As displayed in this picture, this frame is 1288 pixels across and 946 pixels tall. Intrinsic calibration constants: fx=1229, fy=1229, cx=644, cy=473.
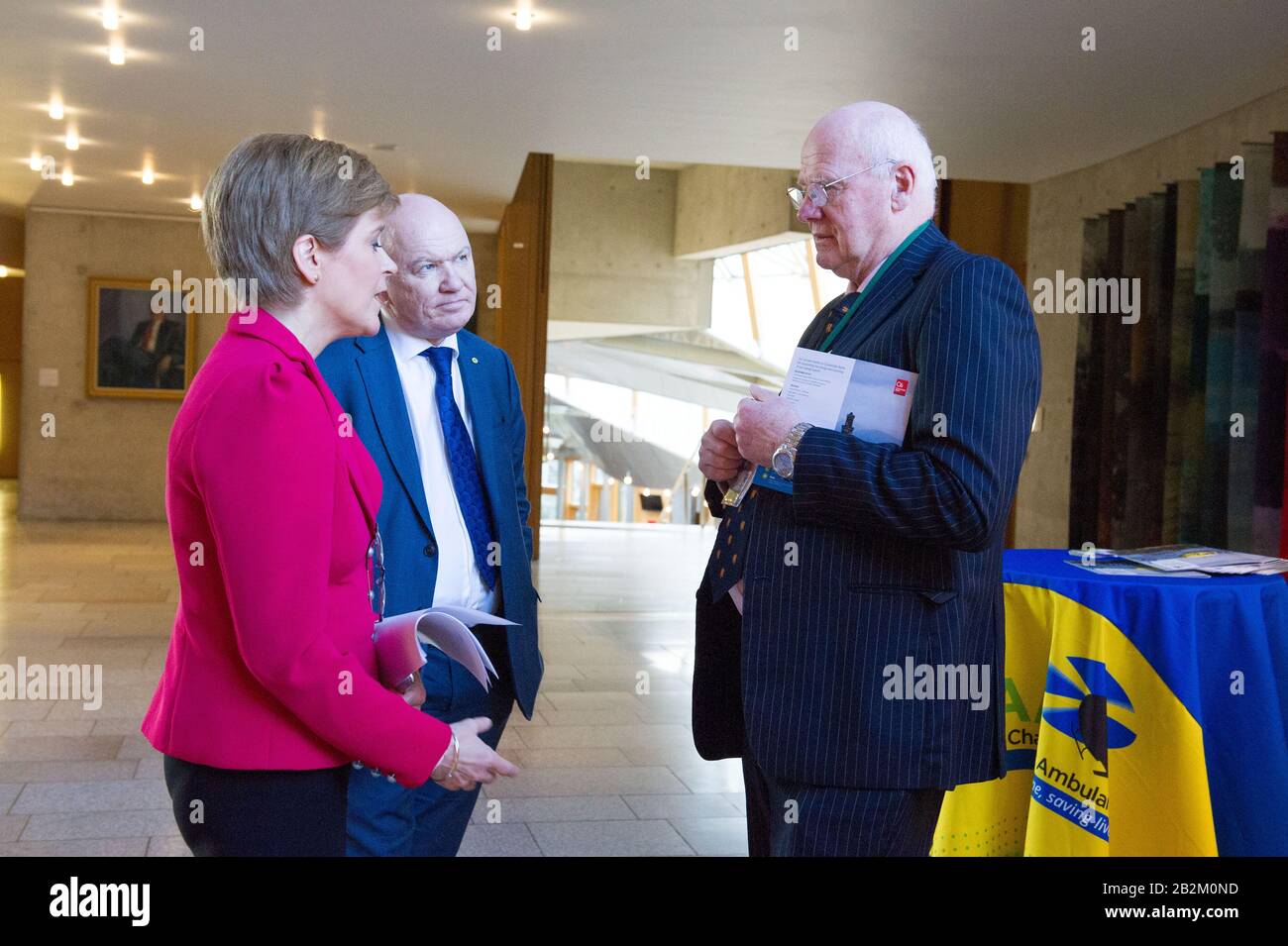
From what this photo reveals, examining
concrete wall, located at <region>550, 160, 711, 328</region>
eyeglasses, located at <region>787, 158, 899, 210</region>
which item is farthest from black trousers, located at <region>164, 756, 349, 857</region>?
concrete wall, located at <region>550, 160, 711, 328</region>

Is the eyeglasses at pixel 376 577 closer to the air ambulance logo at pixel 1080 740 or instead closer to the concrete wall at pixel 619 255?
the air ambulance logo at pixel 1080 740

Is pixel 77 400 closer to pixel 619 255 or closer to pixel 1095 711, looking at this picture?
pixel 619 255

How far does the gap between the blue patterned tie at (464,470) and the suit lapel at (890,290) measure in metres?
0.77

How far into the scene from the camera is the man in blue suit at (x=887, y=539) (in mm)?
1841

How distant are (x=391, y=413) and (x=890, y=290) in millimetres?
940

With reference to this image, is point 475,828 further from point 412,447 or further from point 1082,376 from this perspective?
point 1082,376

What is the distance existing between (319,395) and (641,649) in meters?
6.14

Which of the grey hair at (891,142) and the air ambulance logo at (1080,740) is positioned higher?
the grey hair at (891,142)

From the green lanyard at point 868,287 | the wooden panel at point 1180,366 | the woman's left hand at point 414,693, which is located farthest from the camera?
the wooden panel at point 1180,366

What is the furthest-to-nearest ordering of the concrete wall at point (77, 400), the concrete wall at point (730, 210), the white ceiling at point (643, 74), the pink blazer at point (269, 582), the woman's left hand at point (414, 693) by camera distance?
the concrete wall at point (730, 210)
the concrete wall at point (77, 400)
the white ceiling at point (643, 74)
the woman's left hand at point (414, 693)
the pink blazer at point (269, 582)

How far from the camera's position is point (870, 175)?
6.73 feet

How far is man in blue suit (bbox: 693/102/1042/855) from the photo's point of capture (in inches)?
72.5

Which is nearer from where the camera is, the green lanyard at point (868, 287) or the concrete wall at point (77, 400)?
the green lanyard at point (868, 287)

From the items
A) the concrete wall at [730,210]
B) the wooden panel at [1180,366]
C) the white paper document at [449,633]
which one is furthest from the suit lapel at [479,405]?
the concrete wall at [730,210]
